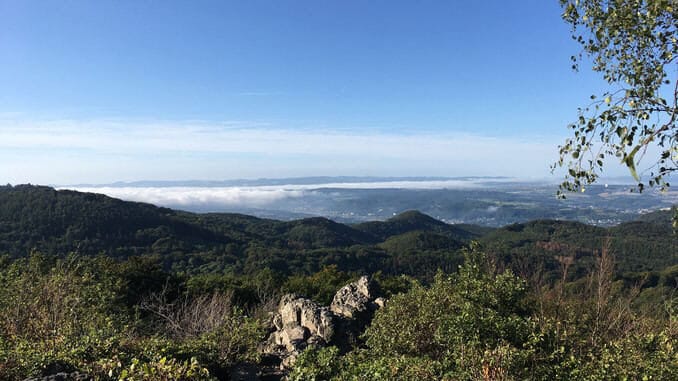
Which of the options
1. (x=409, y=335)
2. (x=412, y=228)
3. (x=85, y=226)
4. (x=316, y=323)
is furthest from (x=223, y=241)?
(x=409, y=335)

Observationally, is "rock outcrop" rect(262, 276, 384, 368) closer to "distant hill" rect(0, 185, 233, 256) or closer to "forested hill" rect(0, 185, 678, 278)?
"forested hill" rect(0, 185, 678, 278)

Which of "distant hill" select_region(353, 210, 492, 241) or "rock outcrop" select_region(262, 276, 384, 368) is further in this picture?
"distant hill" select_region(353, 210, 492, 241)

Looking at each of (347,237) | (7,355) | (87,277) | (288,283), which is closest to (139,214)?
(347,237)

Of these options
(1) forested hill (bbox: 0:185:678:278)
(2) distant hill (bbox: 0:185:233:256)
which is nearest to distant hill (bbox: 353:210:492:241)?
(1) forested hill (bbox: 0:185:678:278)

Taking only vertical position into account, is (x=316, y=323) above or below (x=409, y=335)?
below

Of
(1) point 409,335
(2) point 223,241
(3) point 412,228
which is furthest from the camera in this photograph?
(3) point 412,228

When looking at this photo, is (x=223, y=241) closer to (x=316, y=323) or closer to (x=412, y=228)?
(x=412, y=228)
